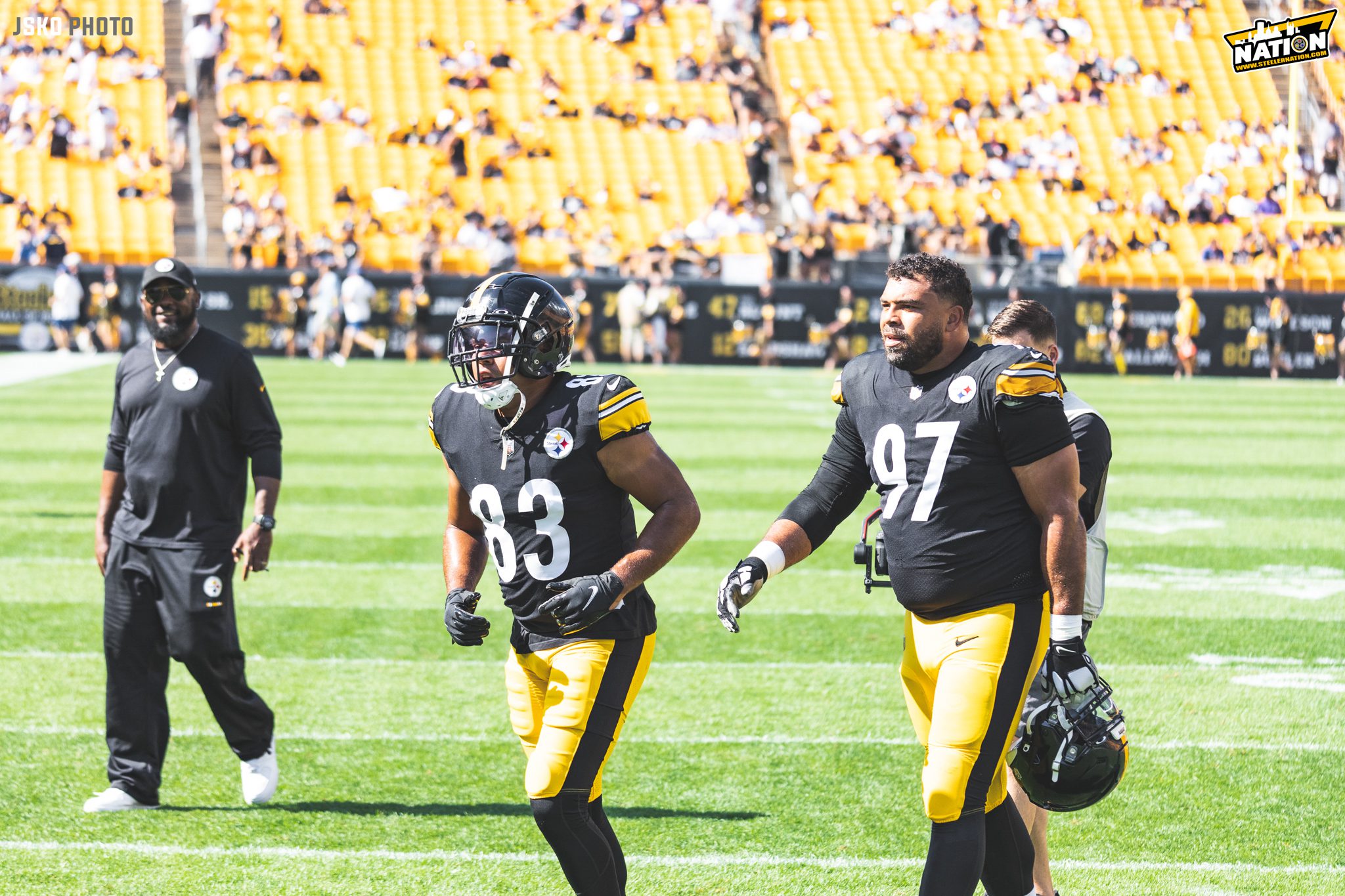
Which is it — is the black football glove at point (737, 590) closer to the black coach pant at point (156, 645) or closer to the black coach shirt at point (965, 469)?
the black coach shirt at point (965, 469)

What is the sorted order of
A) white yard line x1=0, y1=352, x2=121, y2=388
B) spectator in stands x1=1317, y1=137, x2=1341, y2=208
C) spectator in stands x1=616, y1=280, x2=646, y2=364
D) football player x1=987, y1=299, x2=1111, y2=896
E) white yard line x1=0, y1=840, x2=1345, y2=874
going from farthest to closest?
1. spectator in stands x1=1317, y1=137, x2=1341, y2=208
2. spectator in stands x1=616, y1=280, x2=646, y2=364
3. white yard line x1=0, y1=352, x2=121, y2=388
4. white yard line x1=0, y1=840, x2=1345, y2=874
5. football player x1=987, y1=299, x2=1111, y2=896

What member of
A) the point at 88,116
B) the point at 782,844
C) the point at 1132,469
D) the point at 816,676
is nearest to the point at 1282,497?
the point at 1132,469

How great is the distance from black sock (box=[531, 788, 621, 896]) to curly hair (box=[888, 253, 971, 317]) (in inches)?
61.7

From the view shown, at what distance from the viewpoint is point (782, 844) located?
17.7ft

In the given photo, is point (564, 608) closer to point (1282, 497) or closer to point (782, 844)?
point (782, 844)

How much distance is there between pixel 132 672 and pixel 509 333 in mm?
2377

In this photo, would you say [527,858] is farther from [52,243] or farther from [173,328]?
[52,243]

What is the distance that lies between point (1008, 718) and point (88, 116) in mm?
30165

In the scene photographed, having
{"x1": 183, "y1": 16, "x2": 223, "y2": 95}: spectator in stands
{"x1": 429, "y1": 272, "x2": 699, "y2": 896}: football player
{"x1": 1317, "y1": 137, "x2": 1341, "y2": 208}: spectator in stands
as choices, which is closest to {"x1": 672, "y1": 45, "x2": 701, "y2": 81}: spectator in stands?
{"x1": 183, "y1": 16, "x2": 223, "y2": 95}: spectator in stands

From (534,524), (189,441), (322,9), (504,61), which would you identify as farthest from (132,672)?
(322,9)

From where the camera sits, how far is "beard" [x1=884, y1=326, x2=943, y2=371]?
415 centimetres

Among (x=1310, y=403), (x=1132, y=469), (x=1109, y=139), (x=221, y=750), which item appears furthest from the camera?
(x=1109, y=139)

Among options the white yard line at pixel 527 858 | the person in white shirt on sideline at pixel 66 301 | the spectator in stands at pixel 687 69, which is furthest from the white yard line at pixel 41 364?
the white yard line at pixel 527 858

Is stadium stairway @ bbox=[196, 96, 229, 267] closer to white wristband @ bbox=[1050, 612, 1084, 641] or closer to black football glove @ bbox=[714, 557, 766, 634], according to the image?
black football glove @ bbox=[714, 557, 766, 634]
